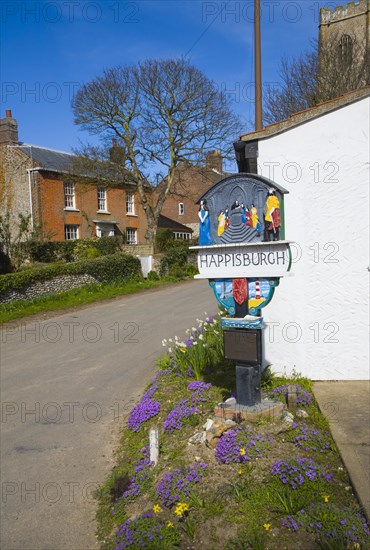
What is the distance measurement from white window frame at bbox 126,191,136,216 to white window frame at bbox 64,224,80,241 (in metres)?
5.67

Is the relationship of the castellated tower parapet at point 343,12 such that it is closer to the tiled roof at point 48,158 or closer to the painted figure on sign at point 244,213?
the tiled roof at point 48,158

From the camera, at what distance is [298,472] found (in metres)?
4.26

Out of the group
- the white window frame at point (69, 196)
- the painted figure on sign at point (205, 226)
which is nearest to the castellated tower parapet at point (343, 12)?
the white window frame at point (69, 196)

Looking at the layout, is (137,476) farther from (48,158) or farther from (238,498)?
(48,158)

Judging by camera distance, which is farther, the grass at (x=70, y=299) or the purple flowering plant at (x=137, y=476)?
the grass at (x=70, y=299)

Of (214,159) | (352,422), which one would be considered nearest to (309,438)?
(352,422)

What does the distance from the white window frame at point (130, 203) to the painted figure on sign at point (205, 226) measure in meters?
30.1

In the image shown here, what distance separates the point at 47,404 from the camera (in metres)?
7.93

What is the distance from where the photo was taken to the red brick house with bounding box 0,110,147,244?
2820 cm

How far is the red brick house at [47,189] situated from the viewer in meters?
28.2

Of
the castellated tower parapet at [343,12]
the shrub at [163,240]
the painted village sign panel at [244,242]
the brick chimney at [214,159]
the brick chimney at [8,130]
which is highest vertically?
the castellated tower parapet at [343,12]

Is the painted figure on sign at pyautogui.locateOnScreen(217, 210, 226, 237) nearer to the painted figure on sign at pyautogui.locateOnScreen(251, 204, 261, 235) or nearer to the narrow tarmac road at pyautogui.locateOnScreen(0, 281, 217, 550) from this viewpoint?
the painted figure on sign at pyautogui.locateOnScreen(251, 204, 261, 235)

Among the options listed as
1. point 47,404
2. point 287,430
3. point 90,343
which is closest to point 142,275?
point 90,343

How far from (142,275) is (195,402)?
18.7 meters
